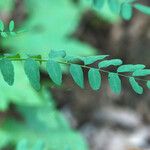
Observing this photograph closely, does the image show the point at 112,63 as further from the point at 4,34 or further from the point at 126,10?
the point at 126,10

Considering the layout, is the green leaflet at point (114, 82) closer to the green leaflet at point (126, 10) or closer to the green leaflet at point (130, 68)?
the green leaflet at point (130, 68)

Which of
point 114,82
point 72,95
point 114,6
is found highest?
point 114,6

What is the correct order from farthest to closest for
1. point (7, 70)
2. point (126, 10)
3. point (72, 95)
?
1. point (72, 95)
2. point (126, 10)
3. point (7, 70)

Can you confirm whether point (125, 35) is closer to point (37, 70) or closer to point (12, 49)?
point (12, 49)

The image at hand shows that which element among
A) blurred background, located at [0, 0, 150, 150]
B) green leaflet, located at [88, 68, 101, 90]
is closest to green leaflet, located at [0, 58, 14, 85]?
green leaflet, located at [88, 68, 101, 90]

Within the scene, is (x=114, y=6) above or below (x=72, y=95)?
above

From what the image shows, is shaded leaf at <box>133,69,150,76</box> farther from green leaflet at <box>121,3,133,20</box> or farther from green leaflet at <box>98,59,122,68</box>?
green leaflet at <box>121,3,133,20</box>

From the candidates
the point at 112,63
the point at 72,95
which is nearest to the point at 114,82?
the point at 112,63

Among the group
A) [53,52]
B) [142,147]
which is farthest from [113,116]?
[53,52]

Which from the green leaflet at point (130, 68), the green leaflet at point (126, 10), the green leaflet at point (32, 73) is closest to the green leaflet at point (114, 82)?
the green leaflet at point (130, 68)
